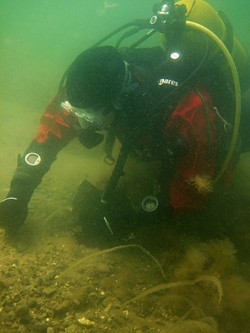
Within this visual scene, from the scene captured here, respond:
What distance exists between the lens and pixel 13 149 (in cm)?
596

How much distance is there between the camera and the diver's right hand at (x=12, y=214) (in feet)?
9.70

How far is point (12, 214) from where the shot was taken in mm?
2984

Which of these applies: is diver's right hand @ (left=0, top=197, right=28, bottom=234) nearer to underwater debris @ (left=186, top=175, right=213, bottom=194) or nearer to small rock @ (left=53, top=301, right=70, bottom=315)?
small rock @ (left=53, top=301, right=70, bottom=315)

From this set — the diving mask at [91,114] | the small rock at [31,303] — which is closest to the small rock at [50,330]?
the small rock at [31,303]

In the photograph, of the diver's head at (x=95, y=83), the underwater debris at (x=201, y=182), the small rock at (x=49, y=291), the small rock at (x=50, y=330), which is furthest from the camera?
the underwater debris at (x=201, y=182)

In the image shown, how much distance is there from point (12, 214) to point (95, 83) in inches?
67.2

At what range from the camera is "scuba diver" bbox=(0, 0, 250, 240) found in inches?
108

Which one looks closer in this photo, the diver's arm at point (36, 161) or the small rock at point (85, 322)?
the small rock at point (85, 322)

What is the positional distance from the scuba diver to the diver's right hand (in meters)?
0.01

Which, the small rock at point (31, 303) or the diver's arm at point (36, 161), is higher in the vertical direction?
the diver's arm at point (36, 161)

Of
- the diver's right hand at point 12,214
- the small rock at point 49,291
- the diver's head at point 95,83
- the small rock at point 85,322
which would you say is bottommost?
the small rock at point 49,291

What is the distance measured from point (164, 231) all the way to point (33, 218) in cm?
176

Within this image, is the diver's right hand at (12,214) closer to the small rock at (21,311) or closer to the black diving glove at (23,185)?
the black diving glove at (23,185)

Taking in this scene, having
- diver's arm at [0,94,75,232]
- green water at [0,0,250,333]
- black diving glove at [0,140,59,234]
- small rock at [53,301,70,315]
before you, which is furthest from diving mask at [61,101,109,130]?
small rock at [53,301,70,315]
